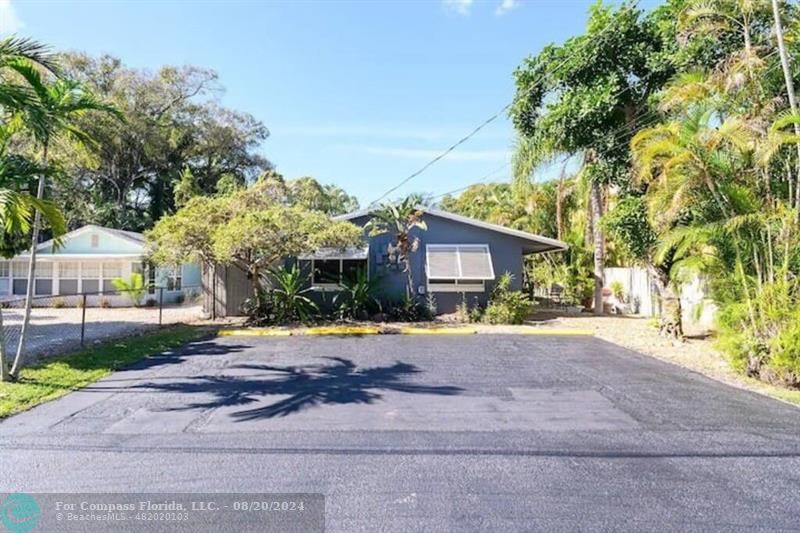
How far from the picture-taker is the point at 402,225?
49.4 feet

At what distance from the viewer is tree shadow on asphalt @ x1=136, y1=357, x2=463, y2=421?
602cm

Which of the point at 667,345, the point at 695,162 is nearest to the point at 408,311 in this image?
the point at 667,345

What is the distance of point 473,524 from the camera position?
3193 mm

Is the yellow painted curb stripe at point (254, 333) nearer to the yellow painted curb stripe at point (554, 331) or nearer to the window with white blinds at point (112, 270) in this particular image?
the yellow painted curb stripe at point (554, 331)

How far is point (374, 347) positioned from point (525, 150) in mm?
8379

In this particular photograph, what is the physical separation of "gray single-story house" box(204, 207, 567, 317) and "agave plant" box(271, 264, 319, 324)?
1.18m

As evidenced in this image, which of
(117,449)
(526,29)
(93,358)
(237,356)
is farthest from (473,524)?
(526,29)

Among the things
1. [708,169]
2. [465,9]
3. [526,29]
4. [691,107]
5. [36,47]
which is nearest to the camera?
[36,47]

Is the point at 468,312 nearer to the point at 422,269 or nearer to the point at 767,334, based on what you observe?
the point at 422,269

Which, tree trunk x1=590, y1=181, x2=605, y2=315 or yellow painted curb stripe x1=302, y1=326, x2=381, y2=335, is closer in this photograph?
yellow painted curb stripe x1=302, y1=326, x2=381, y2=335

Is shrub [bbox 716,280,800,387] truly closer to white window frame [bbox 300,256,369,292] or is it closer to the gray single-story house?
the gray single-story house

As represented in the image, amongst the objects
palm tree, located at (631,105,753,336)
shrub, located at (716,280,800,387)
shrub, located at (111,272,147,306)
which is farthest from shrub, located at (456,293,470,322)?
shrub, located at (111,272,147,306)

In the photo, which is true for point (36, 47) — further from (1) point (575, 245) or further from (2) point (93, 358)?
(1) point (575, 245)

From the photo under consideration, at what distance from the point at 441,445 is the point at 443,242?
11572mm
